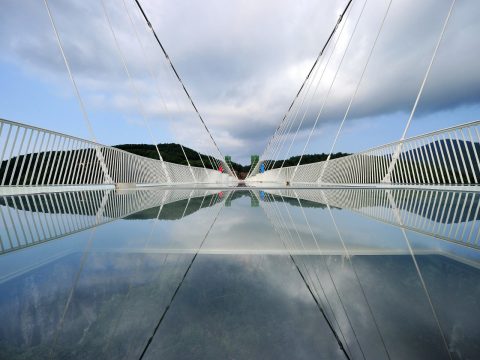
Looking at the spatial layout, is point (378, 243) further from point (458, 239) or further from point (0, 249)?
point (0, 249)

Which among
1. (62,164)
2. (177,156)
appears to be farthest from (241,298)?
(177,156)

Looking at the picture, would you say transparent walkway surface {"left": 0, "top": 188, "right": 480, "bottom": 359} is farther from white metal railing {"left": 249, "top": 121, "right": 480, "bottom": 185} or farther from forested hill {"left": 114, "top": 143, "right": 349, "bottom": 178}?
forested hill {"left": 114, "top": 143, "right": 349, "bottom": 178}

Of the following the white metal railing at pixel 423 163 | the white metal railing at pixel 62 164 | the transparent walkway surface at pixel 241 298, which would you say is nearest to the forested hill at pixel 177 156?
the white metal railing at pixel 423 163

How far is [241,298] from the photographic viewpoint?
615 mm

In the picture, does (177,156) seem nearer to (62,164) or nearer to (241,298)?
(62,164)

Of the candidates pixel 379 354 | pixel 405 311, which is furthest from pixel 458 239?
pixel 379 354

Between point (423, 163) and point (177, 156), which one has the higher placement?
point (177, 156)

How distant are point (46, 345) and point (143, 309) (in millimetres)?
169

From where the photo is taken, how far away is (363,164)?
25.2ft

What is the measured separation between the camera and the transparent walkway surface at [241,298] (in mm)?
438

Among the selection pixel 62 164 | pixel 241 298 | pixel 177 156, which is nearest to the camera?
pixel 241 298

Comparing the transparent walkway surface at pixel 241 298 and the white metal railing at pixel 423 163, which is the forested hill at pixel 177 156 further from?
the transparent walkway surface at pixel 241 298

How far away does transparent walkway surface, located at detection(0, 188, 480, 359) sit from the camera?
0.44 m

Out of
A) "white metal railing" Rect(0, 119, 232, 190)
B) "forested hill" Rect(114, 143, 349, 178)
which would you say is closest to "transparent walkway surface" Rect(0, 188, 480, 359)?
"white metal railing" Rect(0, 119, 232, 190)
